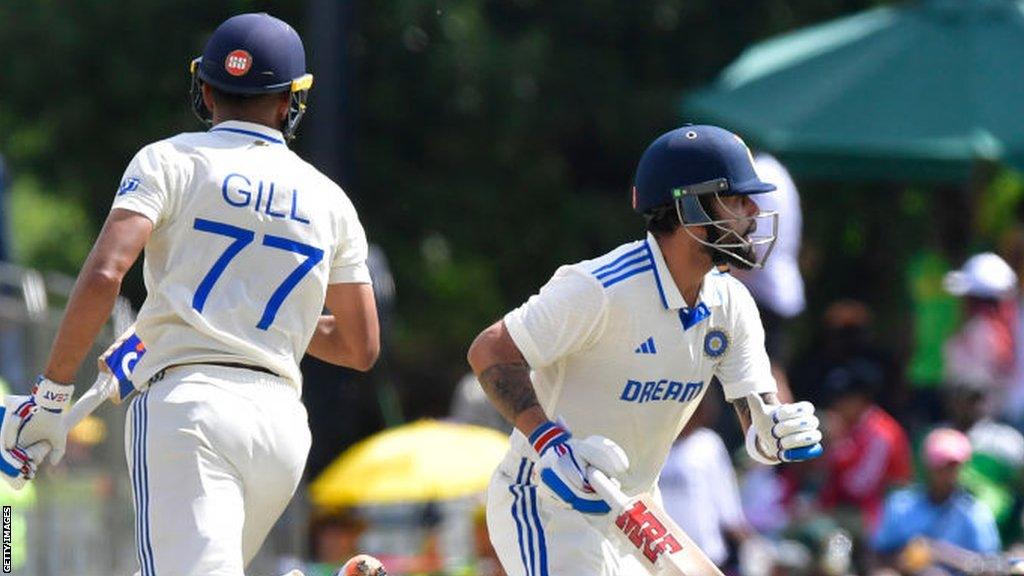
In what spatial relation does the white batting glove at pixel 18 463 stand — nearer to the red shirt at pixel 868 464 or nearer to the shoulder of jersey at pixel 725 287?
the shoulder of jersey at pixel 725 287

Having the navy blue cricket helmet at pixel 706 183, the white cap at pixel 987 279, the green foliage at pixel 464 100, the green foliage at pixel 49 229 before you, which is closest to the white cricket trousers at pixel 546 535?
the navy blue cricket helmet at pixel 706 183

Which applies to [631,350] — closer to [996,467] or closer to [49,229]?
[996,467]

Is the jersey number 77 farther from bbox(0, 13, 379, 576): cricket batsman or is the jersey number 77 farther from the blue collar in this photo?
the blue collar

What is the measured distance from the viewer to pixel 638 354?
692 cm

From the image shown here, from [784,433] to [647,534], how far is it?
0.66m

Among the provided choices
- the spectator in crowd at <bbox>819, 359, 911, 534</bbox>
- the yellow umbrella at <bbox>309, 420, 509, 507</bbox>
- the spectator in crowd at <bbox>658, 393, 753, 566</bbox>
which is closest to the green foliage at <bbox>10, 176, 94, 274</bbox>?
the yellow umbrella at <bbox>309, 420, 509, 507</bbox>

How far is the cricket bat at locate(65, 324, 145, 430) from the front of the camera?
6801mm

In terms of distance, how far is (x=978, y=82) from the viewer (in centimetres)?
1384

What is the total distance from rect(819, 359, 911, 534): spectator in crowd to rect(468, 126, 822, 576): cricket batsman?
19.1ft

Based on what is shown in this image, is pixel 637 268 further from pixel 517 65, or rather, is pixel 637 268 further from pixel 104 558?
pixel 517 65

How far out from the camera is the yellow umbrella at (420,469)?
13.6 metres

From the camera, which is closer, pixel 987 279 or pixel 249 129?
pixel 249 129

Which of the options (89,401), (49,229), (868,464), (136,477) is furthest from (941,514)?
(49,229)

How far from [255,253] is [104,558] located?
5.73 m
